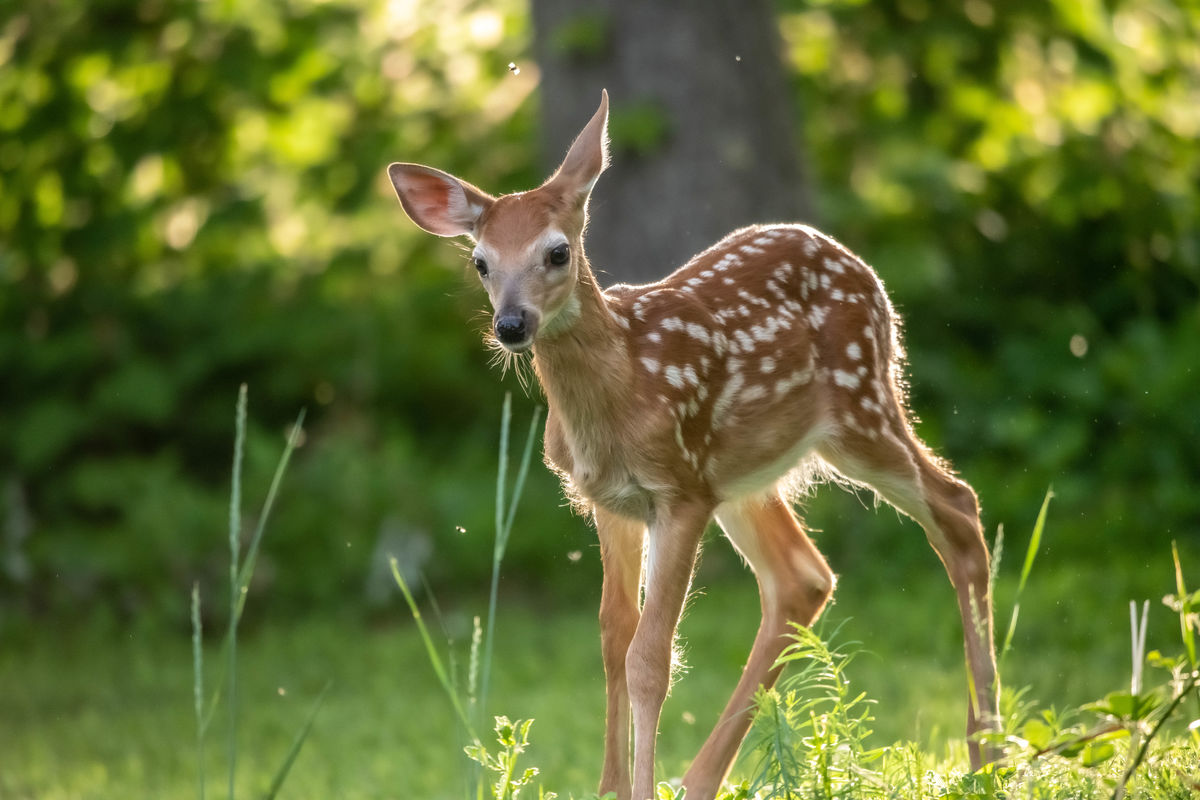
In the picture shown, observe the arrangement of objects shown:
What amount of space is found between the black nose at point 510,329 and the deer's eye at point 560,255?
0.68ft

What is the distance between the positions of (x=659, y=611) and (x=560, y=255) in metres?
0.89

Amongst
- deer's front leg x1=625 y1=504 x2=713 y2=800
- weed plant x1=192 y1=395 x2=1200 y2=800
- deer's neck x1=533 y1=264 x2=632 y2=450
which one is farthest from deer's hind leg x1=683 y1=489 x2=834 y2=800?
deer's neck x1=533 y1=264 x2=632 y2=450

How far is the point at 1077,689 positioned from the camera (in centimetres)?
563

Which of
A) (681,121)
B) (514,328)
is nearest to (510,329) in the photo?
(514,328)

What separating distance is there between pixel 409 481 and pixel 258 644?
126cm

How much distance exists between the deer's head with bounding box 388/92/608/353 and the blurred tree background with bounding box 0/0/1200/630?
432 cm

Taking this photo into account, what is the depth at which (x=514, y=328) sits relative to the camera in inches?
136

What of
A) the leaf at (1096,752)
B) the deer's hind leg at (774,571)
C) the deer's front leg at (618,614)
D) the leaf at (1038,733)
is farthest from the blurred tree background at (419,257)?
the leaf at (1038,733)

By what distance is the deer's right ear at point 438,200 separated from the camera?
12.4ft

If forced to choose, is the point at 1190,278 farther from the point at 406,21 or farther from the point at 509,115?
the point at 406,21

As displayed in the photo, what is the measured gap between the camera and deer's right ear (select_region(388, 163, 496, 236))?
3777 mm

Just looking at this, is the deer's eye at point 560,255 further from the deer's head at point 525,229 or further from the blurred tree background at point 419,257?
the blurred tree background at point 419,257

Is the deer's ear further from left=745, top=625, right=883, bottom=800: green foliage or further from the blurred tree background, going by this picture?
the blurred tree background

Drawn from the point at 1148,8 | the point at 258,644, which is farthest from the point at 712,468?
the point at 1148,8
